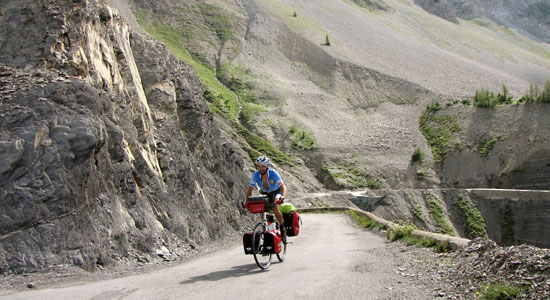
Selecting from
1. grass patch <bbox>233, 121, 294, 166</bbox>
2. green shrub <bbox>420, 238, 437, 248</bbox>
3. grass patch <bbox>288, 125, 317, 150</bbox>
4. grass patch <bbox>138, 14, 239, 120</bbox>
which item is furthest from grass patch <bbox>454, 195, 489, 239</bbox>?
green shrub <bbox>420, 238, 437, 248</bbox>

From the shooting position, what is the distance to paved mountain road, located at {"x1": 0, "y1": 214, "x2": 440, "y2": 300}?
277 inches

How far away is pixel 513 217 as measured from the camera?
44.1m

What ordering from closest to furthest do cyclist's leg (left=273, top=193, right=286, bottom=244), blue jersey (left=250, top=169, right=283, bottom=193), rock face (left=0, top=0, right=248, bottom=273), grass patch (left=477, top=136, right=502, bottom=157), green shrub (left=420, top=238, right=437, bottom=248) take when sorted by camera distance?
rock face (left=0, top=0, right=248, bottom=273) < cyclist's leg (left=273, top=193, right=286, bottom=244) < blue jersey (left=250, top=169, right=283, bottom=193) < green shrub (left=420, top=238, right=437, bottom=248) < grass patch (left=477, top=136, right=502, bottom=157)

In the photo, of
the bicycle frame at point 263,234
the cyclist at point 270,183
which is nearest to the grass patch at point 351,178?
the cyclist at point 270,183

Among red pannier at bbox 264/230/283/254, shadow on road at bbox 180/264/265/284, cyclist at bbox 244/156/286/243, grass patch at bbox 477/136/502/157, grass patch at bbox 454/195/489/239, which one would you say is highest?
cyclist at bbox 244/156/286/243

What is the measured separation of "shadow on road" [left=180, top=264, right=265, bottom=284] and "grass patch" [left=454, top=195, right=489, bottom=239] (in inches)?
1522

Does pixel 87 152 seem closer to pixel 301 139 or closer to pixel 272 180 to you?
pixel 272 180

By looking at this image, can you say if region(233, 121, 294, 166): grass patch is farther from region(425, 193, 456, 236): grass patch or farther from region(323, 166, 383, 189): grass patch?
region(425, 193, 456, 236): grass patch

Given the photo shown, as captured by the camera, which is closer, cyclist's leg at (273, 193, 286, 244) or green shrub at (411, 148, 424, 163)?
cyclist's leg at (273, 193, 286, 244)

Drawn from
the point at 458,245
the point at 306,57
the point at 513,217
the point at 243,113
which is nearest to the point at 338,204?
the point at 513,217

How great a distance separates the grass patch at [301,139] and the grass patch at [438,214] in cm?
1662

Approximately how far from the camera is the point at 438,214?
155 feet

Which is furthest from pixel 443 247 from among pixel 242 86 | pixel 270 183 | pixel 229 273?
pixel 242 86

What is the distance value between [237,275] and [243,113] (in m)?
56.7
